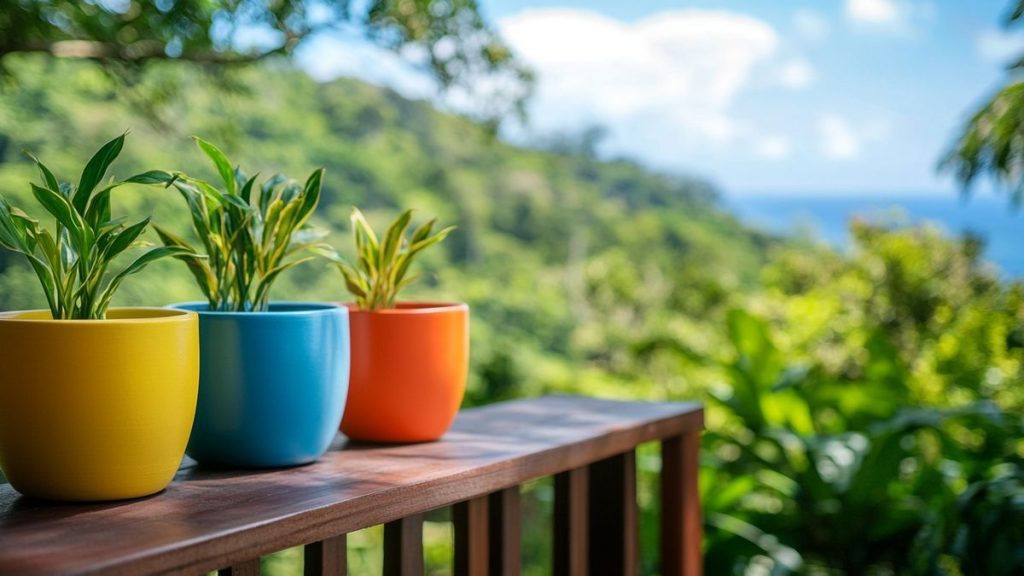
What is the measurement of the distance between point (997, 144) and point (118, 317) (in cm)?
150

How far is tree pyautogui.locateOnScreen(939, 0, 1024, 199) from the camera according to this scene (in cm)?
176

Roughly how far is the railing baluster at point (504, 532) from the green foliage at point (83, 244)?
531 millimetres

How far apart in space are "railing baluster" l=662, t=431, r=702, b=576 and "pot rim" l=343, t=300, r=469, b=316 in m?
0.44

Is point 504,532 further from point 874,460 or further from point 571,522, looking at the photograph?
point 874,460

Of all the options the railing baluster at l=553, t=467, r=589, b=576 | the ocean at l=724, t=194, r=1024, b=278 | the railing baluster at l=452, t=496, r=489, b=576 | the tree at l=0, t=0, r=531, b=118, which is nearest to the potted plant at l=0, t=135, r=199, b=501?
the railing baluster at l=452, t=496, r=489, b=576

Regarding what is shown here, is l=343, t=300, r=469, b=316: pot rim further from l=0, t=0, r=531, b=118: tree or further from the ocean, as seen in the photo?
the ocean

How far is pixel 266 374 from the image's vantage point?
3.43 ft

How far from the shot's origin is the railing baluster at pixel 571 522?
4.49 ft

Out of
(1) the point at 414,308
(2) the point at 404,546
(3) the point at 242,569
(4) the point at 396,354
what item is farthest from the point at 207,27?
(3) the point at 242,569

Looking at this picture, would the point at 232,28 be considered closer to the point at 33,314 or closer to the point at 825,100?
the point at 33,314

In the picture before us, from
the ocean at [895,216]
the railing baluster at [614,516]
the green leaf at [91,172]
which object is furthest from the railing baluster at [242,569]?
the ocean at [895,216]

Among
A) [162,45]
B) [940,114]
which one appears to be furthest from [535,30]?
[162,45]

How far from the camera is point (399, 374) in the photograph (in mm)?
1210

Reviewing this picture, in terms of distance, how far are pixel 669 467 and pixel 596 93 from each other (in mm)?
10979
